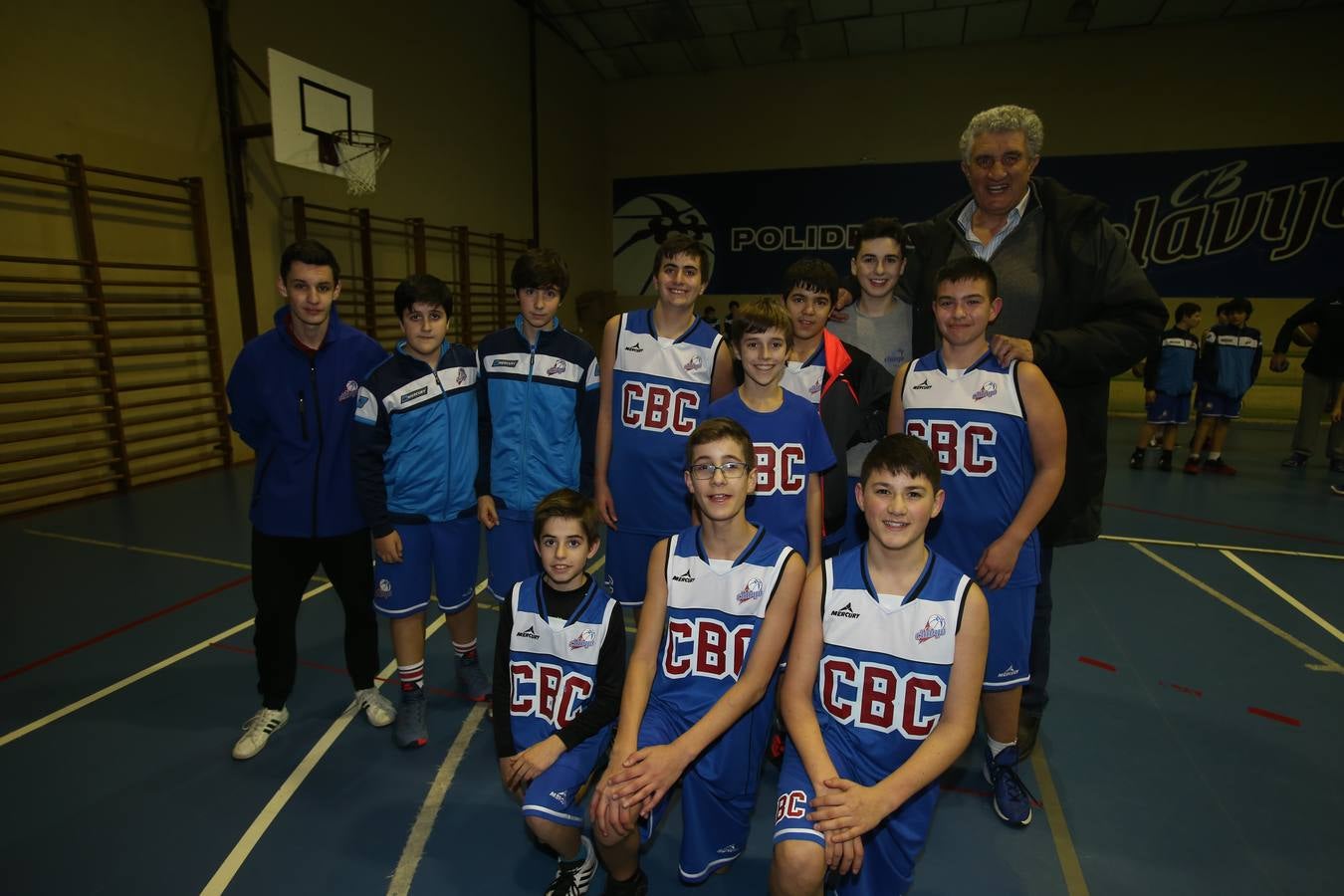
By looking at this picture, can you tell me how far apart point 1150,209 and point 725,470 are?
13.9 m

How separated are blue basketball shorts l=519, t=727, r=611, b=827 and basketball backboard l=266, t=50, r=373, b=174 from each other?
733 centimetres

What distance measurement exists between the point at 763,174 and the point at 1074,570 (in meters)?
11.6

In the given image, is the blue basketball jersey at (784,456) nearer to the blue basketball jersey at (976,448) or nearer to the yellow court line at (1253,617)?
the blue basketball jersey at (976,448)

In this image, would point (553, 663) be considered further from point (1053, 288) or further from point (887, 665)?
point (1053, 288)

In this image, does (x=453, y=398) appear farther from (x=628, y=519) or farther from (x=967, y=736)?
(x=967, y=736)

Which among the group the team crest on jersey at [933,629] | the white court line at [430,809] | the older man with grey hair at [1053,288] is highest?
the older man with grey hair at [1053,288]

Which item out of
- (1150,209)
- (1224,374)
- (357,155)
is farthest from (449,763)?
(1150,209)

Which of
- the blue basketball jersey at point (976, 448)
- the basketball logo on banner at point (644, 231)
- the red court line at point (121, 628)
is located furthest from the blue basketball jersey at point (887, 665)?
the basketball logo on banner at point (644, 231)

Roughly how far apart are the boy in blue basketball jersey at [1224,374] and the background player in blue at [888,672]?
7.89 meters

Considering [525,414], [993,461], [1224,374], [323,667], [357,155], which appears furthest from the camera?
[357,155]

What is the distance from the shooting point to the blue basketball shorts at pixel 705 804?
209cm

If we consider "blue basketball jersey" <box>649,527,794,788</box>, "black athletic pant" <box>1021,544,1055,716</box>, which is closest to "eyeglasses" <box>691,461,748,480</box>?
"blue basketball jersey" <box>649,527,794,788</box>

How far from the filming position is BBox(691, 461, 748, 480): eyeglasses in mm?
2162

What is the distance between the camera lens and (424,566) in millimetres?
2928
